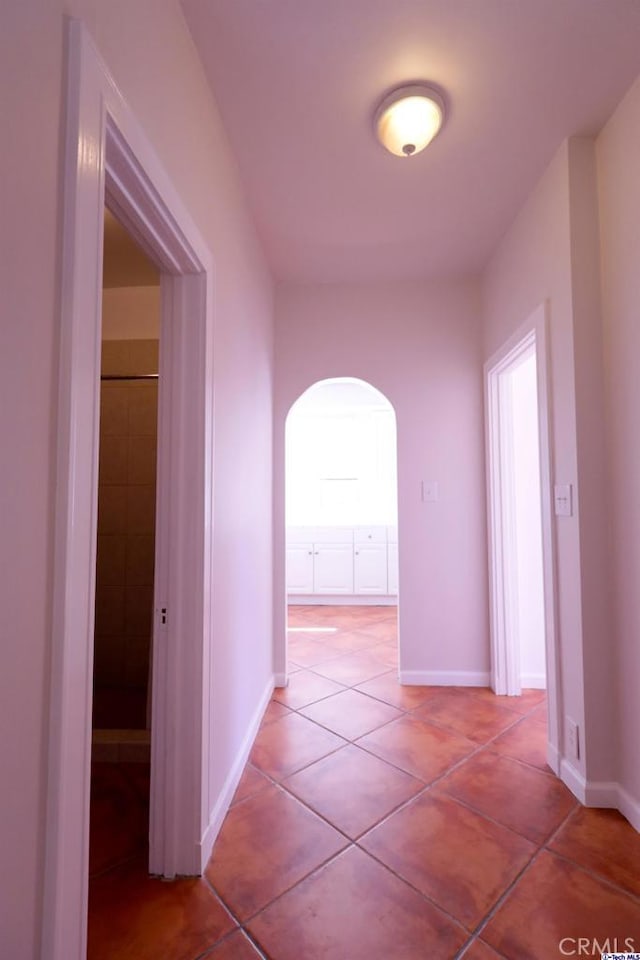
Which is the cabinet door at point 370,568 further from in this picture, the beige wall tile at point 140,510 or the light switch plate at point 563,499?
the light switch plate at point 563,499

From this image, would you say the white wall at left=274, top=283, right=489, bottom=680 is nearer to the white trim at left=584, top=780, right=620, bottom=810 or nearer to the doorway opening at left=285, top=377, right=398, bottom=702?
the doorway opening at left=285, top=377, right=398, bottom=702

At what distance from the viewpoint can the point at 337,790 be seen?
1.79 meters

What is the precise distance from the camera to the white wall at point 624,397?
1.57 metres

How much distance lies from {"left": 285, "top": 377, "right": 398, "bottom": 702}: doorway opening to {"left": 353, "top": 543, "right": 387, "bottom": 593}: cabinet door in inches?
0.5

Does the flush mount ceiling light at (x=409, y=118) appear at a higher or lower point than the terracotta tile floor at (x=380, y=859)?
higher

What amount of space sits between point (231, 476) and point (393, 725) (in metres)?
1.60

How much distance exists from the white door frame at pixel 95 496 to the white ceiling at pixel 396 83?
0.67 meters

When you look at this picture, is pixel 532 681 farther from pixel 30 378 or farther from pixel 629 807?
pixel 30 378

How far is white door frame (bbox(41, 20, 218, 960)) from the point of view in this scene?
720mm

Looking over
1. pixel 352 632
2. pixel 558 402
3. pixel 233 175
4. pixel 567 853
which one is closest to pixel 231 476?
pixel 233 175

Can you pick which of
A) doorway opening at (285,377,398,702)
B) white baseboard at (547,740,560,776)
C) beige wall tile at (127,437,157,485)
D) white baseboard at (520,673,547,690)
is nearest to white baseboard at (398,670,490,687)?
white baseboard at (520,673,547,690)

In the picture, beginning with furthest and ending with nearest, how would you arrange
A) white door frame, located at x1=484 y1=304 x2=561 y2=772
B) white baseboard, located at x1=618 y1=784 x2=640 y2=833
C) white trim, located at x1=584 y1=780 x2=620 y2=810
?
white door frame, located at x1=484 y1=304 x2=561 y2=772 < white trim, located at x1=584 y1=780 x2=620 y2=810 < white baseboard, located at x1=618 y1=784 x2=640 y2=833

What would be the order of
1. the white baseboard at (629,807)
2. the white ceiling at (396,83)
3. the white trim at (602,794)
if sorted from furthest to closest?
the white trim at (602,794) < the white baseboard at (629,807) < the white ceiling at (396,83)

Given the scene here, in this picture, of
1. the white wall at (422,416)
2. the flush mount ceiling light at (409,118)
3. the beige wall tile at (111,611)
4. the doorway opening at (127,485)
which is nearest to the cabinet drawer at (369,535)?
the white wall at (422,416)
